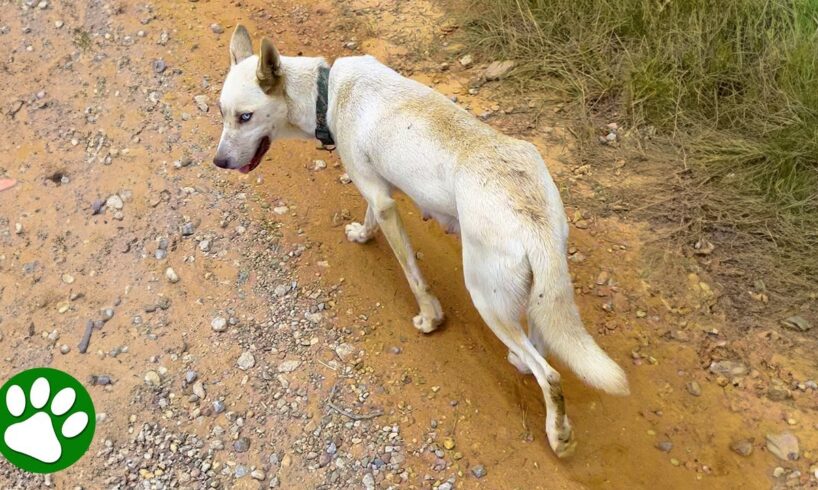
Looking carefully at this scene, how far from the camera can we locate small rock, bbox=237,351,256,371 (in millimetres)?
3613

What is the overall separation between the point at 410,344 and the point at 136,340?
1.68 metres

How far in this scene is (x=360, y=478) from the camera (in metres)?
3.14

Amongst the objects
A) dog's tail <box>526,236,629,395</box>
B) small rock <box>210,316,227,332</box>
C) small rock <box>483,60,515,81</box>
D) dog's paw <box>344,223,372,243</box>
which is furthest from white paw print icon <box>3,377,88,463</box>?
small rock <box>483,60,515,81</box>

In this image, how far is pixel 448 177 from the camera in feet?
9.75

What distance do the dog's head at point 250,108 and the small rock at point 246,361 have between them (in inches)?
44.2

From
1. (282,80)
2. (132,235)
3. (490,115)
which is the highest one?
(282,80)

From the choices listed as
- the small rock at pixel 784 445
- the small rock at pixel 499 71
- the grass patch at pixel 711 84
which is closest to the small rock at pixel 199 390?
the small rock at pixel 784 445

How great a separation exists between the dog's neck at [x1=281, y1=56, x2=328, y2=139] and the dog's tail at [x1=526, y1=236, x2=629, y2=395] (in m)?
1.64

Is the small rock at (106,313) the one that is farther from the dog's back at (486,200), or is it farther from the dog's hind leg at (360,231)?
the dog's back at (486,200)

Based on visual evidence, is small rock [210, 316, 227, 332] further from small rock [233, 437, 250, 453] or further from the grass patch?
the grass patch

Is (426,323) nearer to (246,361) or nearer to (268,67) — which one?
(246,361)

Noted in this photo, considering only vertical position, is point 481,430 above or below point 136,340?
below

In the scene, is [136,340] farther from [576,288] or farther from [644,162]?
[644,162]

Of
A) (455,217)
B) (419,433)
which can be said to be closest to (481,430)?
(419,433)
